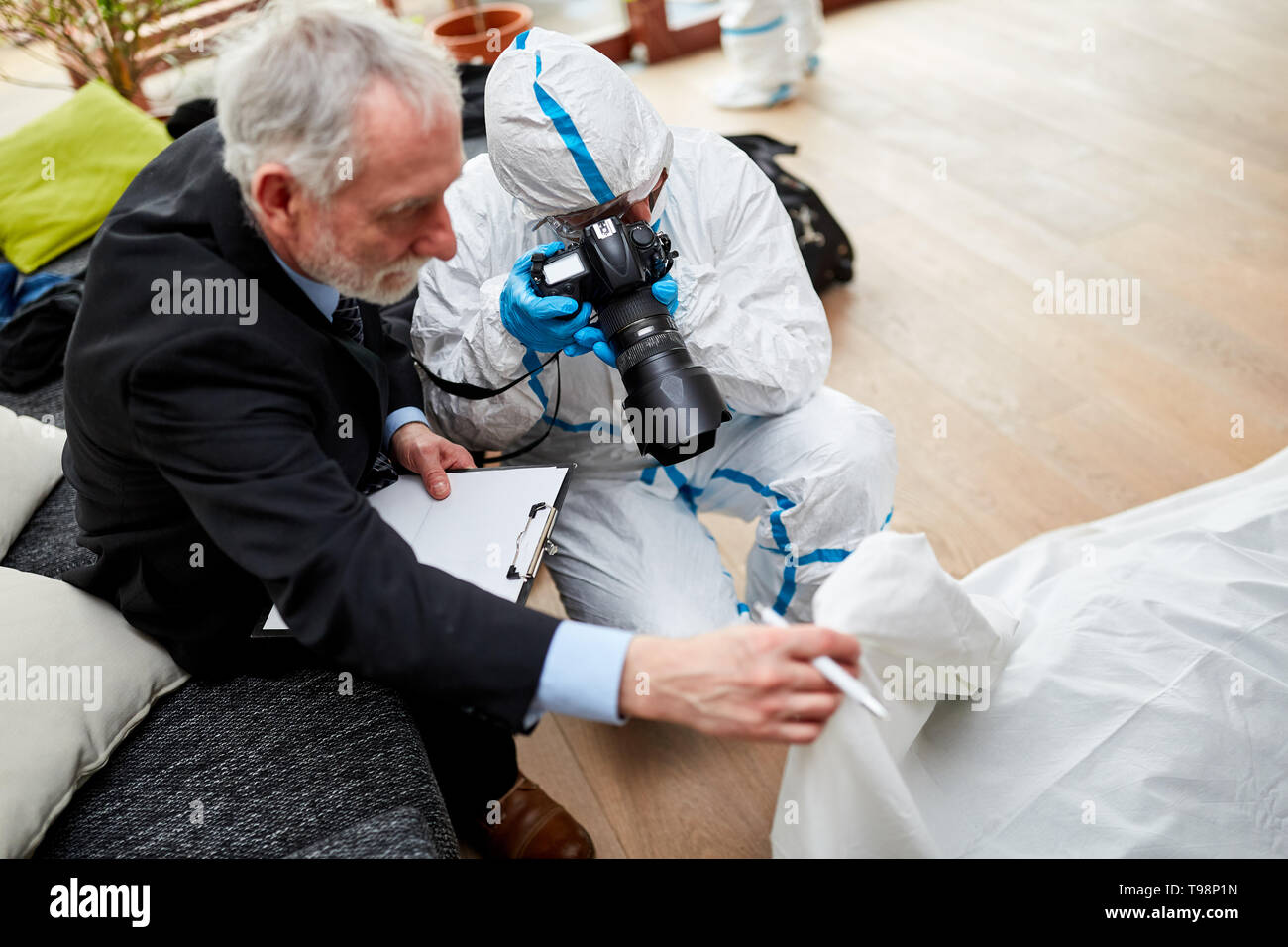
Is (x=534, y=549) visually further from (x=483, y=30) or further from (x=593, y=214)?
(x=483, y=30)

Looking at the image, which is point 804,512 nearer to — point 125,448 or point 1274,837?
point 1274,837

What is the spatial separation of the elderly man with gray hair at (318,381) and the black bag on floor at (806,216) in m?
1.48

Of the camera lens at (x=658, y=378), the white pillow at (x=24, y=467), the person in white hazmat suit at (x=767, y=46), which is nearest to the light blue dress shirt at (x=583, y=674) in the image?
the camera lens at (x=658, y=378)

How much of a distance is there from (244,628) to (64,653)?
0.66ft

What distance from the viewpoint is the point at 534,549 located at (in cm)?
116

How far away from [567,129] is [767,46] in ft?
8.01

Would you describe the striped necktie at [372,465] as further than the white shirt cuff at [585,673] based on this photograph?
Yes

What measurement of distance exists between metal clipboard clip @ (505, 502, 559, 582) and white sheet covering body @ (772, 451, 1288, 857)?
0.35 metres

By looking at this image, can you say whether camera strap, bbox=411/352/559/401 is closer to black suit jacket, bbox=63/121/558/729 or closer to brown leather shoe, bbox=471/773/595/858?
black suit jacket, bbox=63/121/558/729

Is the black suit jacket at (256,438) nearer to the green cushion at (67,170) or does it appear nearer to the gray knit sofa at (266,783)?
the gray knit sofa at (266,783)

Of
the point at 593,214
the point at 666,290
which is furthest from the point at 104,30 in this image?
the point at 666,290

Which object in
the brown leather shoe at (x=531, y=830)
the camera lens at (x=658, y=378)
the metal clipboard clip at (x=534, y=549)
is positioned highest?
the camera lens at (x=658, y=378)

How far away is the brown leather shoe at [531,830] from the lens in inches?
56.9
